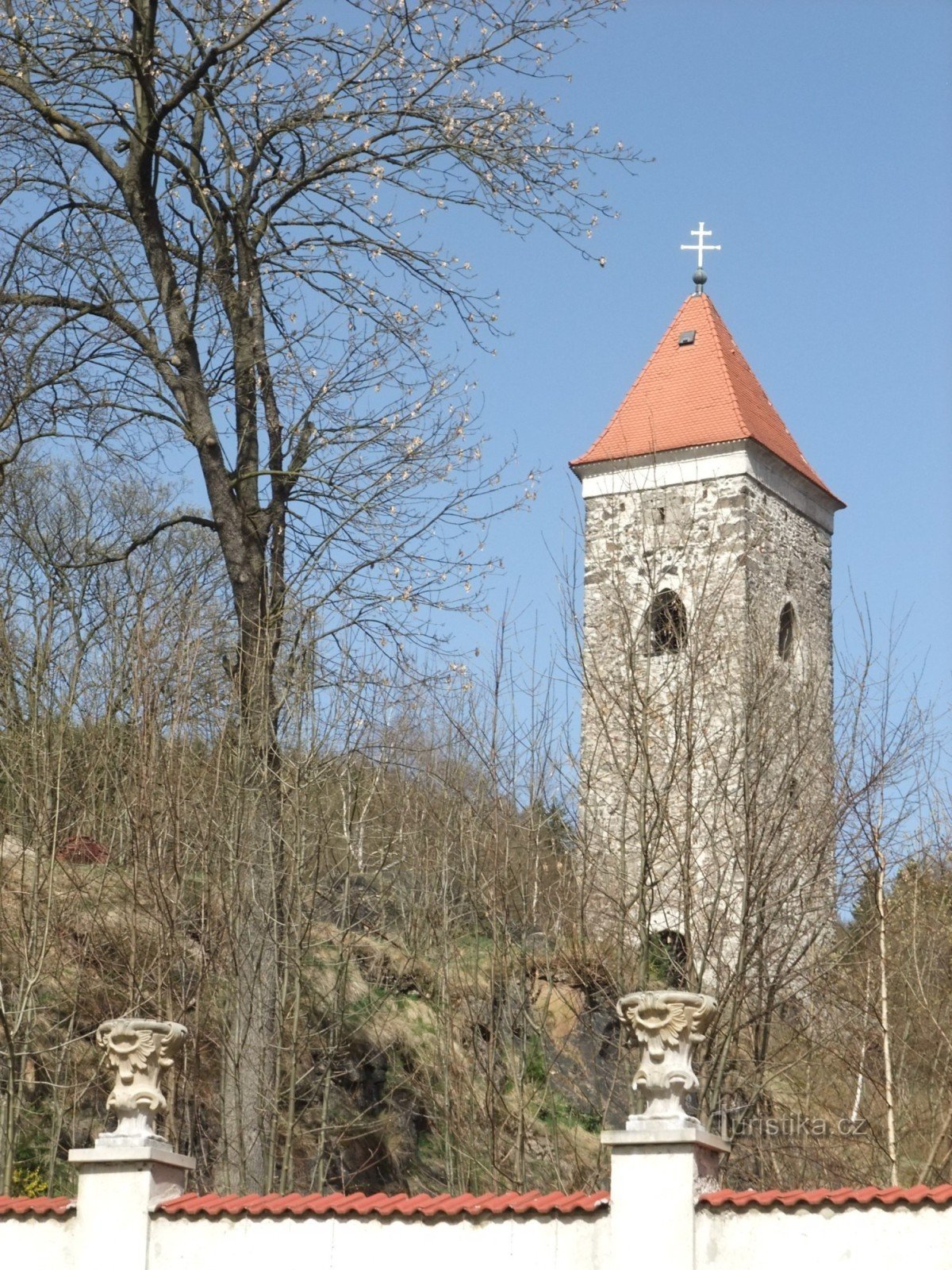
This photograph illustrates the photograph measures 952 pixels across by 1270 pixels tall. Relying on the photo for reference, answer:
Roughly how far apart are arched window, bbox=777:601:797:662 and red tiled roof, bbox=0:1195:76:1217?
2303 cm

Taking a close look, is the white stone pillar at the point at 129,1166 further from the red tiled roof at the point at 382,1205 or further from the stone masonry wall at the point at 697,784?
the stone masonry wall at the point at 697,784

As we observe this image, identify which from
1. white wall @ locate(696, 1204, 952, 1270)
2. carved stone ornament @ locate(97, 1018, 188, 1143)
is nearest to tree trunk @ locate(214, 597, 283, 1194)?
carved stone ornament @ locate(97, 1018, 188, 1143)

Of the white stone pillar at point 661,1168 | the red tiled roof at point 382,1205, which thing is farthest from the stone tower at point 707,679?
the red tiled roof at point 382,1205

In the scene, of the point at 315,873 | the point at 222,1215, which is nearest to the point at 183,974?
the point at 315,873

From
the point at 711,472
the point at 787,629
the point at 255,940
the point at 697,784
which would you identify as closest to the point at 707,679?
the point at 697,784

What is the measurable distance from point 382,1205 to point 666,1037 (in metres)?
1.55

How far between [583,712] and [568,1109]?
4.80 metres

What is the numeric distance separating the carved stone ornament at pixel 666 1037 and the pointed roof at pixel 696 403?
23.0 meters

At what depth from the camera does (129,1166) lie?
909cm

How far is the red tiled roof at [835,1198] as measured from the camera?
25.6ft

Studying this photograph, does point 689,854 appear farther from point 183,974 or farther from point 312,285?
point 312,285

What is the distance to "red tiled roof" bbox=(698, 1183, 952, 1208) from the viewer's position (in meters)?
7.80

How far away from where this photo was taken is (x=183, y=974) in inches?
589

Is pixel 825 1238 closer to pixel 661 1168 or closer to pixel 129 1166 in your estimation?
pixel 661 1168
